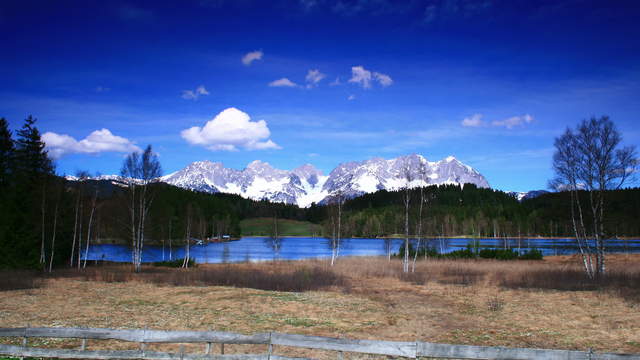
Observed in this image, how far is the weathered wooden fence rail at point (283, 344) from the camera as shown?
34.7 feet

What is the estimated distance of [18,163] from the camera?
48.5 meters

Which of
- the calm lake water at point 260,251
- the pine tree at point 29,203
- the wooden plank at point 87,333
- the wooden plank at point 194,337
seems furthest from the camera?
the calm lake water at point 260,251

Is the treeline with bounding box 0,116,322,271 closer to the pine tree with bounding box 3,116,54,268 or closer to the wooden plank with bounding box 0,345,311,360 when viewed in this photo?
the pine tree with bounding box 3,116,54,268

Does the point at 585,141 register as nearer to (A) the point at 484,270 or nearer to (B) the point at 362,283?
(A) the point at 484,270

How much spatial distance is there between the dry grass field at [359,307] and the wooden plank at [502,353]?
520cm

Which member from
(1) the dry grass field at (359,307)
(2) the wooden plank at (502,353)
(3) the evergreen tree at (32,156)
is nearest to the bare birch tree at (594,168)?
(1) the dry grass field at (359,307)

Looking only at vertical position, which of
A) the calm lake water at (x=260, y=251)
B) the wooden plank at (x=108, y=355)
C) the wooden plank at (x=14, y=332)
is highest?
the wooden plank at (x=14, y=332)

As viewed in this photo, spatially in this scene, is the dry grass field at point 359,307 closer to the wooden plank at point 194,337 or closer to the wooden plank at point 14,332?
the wooden plank at point 14,332

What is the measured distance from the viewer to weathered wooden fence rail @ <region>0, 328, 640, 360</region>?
34.7 feet

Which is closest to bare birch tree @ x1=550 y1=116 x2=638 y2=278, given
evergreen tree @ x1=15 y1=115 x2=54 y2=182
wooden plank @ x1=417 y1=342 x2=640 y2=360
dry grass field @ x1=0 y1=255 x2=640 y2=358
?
dry grass field @ x1=0 y1=255 x2=640 y2=358

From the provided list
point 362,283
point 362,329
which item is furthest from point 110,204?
point 362,329

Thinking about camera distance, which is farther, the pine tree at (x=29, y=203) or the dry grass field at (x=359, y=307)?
the pine tree at (x=29, y=203)

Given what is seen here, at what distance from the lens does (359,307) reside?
77.8 ft

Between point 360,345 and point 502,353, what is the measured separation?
3.33 metres
